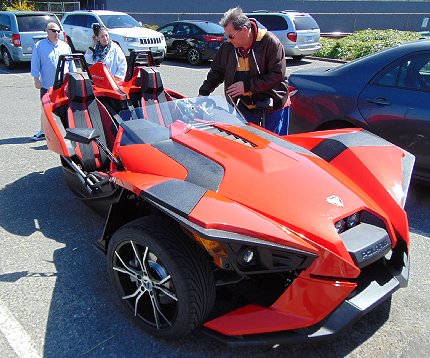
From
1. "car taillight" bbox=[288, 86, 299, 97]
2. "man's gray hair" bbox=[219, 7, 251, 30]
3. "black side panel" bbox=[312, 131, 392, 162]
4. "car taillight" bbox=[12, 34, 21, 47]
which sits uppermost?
"man's gray hair" bbox=[219, 7, 251, 30]

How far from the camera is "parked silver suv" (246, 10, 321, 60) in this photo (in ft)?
45.5

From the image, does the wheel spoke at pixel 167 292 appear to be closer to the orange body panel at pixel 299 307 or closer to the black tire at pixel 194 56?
the orange body panel at pixel 299 307

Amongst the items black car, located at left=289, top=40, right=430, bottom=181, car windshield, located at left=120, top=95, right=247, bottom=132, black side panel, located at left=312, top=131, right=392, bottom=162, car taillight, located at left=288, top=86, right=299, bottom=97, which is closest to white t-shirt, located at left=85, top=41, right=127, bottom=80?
car taillight, located at left=288, top=86, right=299, bottom=97

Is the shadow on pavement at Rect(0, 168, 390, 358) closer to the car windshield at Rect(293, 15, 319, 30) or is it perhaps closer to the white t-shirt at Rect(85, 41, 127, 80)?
the white t-shirt at Rect(85, 41, 127, 80)

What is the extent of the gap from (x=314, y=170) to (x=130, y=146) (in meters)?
1.24

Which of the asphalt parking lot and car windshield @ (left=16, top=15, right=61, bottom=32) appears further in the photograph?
car windshield @ (left=16, top=15, right=61, bottom=32)

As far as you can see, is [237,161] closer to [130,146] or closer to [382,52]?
[130,146]

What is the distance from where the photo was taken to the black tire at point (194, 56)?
14258mm

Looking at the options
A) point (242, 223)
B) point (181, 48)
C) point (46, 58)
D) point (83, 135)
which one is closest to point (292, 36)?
point (181, 48)

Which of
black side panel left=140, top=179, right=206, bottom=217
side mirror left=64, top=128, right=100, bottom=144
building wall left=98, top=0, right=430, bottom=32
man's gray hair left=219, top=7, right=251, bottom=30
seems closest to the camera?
black side panel left=140, top=179, right=206, bottom=217

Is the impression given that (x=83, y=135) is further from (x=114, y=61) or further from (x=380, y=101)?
(x=114, y=61)

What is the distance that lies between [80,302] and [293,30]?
12.8 metres

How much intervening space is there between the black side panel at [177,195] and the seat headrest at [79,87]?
7.50 ft

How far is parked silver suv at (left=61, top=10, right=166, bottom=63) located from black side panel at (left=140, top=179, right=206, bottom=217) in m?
11.9
